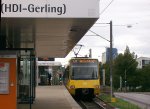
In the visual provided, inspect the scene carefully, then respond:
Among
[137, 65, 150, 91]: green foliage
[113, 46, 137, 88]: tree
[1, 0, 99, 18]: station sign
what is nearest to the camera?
[1, 0, 99, 18]: station sign

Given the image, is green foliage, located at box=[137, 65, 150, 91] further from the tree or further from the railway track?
the railway track

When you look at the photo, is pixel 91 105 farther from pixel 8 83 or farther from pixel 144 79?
pixel 144 79

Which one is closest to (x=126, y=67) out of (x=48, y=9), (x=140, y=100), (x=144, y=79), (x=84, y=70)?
(x=144, y=79)

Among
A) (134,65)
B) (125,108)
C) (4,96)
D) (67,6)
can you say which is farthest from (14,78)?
(134,65)

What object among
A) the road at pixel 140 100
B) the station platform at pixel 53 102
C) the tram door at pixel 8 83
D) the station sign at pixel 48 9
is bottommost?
the road at pixel 140 100

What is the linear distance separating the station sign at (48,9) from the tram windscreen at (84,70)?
2114 cm

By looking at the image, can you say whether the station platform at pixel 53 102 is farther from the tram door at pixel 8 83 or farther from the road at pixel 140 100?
the road at pixel 140 100

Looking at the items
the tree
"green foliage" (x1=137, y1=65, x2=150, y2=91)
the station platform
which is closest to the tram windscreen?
the station platform

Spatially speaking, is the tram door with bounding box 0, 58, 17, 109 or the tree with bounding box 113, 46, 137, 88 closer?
the tram door with bounding box 0, 58, 17, 109

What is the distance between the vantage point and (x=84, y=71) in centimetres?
3694

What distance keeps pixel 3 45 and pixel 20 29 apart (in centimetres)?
96

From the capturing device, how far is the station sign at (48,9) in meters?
15.6

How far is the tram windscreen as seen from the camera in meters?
36.8

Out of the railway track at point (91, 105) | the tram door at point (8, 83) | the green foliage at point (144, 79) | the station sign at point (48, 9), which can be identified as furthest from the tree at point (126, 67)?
the station sign at point (48, 9)
